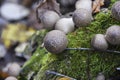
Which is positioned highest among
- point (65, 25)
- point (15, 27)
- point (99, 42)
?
point (65, 25)

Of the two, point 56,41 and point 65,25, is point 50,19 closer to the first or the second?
point 65,25

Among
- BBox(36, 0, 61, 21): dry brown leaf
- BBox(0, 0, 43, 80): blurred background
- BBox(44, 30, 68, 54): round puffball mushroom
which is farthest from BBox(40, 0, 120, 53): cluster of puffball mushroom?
BBox(0, 0, 43, 80): blurred background

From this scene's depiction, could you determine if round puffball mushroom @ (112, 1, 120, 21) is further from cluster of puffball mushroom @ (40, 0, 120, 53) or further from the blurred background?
the blurred background

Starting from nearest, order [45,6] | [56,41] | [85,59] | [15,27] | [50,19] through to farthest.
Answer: [56,41] < [85,59] < [50,19] < [45,6] < [15,27]

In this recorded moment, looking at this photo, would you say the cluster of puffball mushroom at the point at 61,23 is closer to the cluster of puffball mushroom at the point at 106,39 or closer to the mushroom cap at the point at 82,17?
the mushroom cap at the point at 82,17

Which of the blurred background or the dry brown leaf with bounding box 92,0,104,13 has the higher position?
the dry brown leaf with bounding box 92,0,104,13

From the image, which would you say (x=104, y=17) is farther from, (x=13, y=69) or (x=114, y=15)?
(x=13, y=69)

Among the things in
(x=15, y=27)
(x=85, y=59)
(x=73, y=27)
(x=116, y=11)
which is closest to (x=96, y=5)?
(x=73, y=27)
